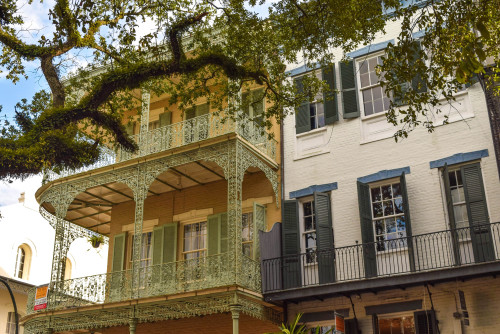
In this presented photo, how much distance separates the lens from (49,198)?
18.7 m

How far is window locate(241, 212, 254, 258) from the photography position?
1698 cm

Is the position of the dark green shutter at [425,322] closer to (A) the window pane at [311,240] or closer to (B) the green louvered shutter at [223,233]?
(A) the window pane at [311,240]

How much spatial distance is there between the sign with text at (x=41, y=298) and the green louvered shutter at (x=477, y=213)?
444 inches

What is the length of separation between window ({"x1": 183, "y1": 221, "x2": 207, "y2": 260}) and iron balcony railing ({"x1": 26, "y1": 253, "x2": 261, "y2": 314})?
2.04ft

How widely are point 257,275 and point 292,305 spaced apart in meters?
1.18

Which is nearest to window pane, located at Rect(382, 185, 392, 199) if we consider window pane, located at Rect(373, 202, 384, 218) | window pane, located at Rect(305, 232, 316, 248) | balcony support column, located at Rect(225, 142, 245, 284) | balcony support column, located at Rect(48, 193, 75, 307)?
window pane, located at Rect(373, 202, 384, 218)

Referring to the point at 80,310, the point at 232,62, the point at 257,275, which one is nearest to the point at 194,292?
the point at 257,275

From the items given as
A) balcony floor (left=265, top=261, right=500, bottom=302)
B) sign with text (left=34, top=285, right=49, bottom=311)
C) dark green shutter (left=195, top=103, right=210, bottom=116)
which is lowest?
balcony floor (left=265, top=261, right=500, bottom=302)

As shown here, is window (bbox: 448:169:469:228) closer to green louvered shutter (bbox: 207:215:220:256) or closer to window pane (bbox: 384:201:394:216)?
window pane (bbox: 384:201:394:216)

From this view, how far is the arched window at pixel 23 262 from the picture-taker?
92.1 feet

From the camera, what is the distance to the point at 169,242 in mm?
18500

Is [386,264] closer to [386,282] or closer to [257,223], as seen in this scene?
[386,282]

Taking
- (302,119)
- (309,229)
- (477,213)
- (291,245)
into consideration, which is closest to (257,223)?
(291,245)

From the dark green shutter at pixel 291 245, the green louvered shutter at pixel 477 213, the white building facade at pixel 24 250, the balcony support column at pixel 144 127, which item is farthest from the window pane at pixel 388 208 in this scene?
the white building facade at pixel 24 250
